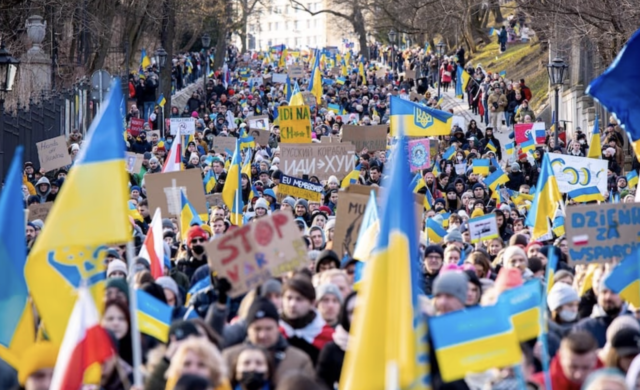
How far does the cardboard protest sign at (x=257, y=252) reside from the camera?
939 cm

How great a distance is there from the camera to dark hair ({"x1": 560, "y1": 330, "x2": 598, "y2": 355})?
23.9ft

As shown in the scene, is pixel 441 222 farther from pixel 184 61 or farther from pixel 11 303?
pixel 184 61

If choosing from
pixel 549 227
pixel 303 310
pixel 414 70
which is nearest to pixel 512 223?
pixel 549 227

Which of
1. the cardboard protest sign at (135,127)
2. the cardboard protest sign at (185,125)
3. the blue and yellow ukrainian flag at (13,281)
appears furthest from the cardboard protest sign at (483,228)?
the cardboard protest sign at (185,125)

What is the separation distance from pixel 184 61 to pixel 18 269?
5032 cm

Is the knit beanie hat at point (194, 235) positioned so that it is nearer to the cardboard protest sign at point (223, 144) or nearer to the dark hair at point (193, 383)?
the dark hair at point (193, 383)

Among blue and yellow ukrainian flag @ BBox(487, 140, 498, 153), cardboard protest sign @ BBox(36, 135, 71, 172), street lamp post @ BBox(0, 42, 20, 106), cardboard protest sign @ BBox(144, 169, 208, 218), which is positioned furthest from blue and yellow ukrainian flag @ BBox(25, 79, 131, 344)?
blue and yellow ukrainian flag @ BBox(487, 140, 498, 153)

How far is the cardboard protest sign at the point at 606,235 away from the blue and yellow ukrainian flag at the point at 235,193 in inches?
249

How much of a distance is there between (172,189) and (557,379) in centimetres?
830

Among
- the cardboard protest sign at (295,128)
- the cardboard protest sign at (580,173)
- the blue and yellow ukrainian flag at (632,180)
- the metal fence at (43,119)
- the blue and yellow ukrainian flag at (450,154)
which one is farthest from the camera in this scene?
the blue and yellow ukrainian flag at (450,154)

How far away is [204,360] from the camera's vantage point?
6.71 meters

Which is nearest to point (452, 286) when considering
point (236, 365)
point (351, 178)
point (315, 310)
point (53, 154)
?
point (315, 310)

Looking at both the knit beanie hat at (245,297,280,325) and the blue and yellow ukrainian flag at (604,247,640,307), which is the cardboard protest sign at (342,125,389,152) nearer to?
the blue and yellow ukrainian flag at (604,247,640,307)

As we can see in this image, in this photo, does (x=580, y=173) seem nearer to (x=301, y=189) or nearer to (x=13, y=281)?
(x=301, y=189)
